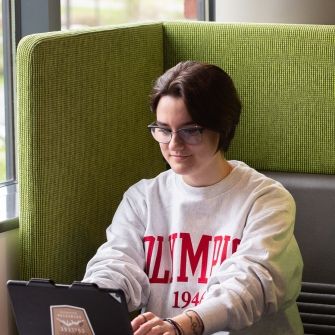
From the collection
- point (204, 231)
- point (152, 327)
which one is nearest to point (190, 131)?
point (204, 231)

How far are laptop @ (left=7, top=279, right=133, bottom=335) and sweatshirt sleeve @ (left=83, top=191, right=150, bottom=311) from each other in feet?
0.87

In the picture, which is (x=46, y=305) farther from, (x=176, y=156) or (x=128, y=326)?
(x=176, y=156)

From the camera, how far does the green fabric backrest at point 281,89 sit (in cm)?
266

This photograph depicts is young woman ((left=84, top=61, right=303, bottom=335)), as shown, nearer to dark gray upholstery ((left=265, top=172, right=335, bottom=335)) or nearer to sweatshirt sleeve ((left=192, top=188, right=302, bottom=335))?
sweatshirt sleeve ((left=192, top=188, right=302, bottom=335))

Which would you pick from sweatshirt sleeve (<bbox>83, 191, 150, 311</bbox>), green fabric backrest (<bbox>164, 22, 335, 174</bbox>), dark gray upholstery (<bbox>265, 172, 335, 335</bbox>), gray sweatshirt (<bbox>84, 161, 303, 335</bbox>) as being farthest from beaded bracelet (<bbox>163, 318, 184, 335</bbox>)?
green fabric backrest (<bbox>164, 22, 335, 174</bbox>)

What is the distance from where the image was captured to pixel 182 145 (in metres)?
2.18

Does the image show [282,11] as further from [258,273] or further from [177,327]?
[177,327]

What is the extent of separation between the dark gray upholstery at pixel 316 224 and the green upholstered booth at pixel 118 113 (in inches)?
1.1

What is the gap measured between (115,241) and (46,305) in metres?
0.43

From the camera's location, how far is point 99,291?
1.84 m

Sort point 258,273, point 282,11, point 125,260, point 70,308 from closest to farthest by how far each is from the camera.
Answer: point 70,308
point 258,273
point 125,260
point 282,11

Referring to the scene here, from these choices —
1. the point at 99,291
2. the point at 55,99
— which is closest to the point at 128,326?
the point at 99,291

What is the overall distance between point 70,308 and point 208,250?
0.48 m

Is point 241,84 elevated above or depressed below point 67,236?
above
